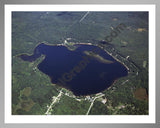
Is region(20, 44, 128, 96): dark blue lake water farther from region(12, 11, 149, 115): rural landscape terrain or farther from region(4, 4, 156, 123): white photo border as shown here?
region(4, 4, 156, 123): white photo border

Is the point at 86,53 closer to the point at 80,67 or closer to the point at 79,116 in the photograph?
the point at 80,67

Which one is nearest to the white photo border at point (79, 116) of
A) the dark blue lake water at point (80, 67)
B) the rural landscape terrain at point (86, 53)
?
the rural landscape terrain at point (86, 53)

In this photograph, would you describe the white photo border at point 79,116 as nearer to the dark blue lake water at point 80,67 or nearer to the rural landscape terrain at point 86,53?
the rural landscape terrain at point 86,53

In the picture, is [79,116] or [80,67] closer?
[79,116]

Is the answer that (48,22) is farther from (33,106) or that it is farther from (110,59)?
(33,106)

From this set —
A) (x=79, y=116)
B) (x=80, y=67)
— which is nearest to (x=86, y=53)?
(x=80, y=67)

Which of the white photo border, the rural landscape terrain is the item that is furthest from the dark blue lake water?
the white photo border

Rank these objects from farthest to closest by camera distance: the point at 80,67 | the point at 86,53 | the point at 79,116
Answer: the point at 86,53
the point at 80,67
the point at 79,116
